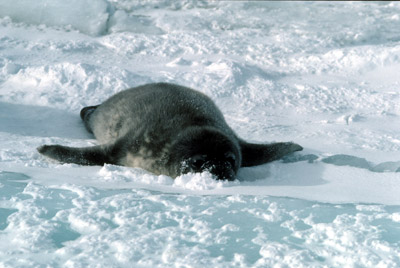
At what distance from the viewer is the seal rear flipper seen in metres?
3.72

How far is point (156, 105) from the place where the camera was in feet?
13.4

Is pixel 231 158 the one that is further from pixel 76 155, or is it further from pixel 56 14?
pixel 56 14

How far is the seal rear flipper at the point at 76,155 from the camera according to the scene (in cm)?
372

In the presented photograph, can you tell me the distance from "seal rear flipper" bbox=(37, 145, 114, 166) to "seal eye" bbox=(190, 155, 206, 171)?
0.66 metres

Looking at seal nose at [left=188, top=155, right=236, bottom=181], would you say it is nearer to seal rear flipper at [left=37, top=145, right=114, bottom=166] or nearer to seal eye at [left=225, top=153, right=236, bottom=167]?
seal eye at [left=225, top=153, right=236, bottom=167]

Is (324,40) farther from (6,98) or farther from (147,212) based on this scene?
(147,212)

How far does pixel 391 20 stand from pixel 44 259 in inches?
277

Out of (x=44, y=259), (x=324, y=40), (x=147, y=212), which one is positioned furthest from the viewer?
(x=324, y=40)

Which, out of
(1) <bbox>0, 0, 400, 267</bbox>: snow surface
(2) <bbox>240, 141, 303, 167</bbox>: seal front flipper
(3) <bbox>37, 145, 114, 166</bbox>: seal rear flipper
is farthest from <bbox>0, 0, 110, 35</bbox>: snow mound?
(2) <bbox>240, 141, 303, 167</bbox>: seal front flipper

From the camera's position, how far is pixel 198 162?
3.46 m

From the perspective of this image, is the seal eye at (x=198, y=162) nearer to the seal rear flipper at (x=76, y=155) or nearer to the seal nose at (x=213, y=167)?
the seal nose at (x=213, y=167)

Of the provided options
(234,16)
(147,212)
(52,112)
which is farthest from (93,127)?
(234,16)

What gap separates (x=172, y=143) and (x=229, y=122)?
4.64 feet

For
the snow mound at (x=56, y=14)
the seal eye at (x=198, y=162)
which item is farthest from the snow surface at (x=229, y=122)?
the seal eye at (x=198, y=162)
